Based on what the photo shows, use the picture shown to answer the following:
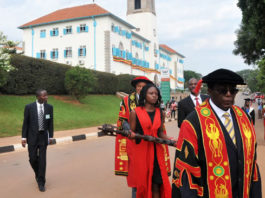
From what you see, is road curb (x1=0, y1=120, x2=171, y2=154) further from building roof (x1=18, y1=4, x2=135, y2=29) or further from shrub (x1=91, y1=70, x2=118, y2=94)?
building roof (x1=18, y1=4, x2=135, y2=29)

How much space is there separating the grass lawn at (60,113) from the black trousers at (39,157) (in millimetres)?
7385

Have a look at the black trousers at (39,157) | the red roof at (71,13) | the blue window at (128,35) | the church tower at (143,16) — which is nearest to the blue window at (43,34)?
the red roof at (71,13)

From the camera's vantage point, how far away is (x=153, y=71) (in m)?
56.8

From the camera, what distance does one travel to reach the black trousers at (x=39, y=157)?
17.3 ft

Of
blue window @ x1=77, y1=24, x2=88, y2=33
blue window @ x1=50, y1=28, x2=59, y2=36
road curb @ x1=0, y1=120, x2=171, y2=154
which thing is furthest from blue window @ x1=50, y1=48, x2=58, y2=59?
road curb @ x1=0, y1=120, x2=171, y2=154

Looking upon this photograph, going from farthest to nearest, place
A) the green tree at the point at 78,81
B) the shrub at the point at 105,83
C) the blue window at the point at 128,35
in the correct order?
1. the blue window at the point at 128,35
2. the shrub at the point at 105,83
3. the green tree at the point at 78,81

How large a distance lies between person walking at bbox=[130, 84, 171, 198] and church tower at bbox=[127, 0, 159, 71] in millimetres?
51520

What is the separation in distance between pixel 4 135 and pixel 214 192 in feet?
37.7

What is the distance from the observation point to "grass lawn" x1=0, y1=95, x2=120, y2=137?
13733 millimetres

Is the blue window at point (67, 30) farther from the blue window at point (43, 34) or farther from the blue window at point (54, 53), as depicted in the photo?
the blue window at point (43, 34)

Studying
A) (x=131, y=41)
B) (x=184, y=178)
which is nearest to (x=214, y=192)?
(x=184, y=178)

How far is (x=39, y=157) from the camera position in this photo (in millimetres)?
5305

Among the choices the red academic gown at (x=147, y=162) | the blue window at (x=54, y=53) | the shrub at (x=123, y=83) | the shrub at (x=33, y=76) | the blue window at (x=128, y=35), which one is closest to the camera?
the red academic gown at (x=147, y=162)

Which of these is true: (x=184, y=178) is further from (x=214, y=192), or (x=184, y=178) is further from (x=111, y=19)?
(x=111, y=19)
